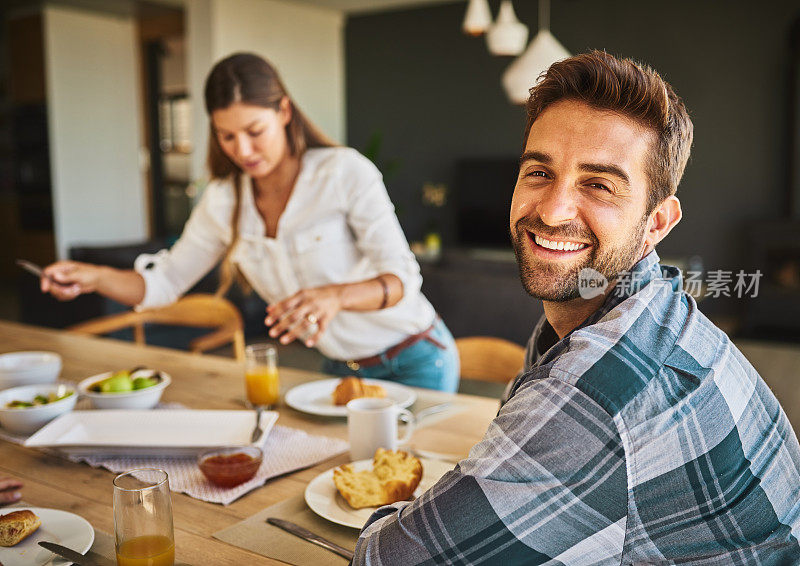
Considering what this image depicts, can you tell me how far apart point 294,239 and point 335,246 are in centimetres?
11

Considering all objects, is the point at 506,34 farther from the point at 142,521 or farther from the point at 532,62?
the point at 142,521

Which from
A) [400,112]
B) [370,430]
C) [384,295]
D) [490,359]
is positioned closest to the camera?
[370,430]

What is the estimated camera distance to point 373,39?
27.7 ft

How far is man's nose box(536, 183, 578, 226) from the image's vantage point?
0.90m

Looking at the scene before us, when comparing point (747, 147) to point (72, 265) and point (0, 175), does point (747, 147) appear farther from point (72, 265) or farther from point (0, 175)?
point (0, 175)

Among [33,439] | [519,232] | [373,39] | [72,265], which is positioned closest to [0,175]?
[373,39]

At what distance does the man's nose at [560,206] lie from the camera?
899 mm

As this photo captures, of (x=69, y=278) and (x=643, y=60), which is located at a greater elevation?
(x=643, y=60)

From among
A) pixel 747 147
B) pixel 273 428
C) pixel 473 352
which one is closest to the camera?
pixel 273 428

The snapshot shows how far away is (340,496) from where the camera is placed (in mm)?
1141

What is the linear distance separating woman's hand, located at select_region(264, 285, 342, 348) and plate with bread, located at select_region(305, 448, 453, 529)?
352 millimetres

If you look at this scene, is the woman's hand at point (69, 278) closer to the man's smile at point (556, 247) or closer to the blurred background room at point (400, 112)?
the man's smile at point (556, 247)

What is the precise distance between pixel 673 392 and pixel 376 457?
53 centimetres

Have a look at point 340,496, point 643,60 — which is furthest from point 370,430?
point 643,60
